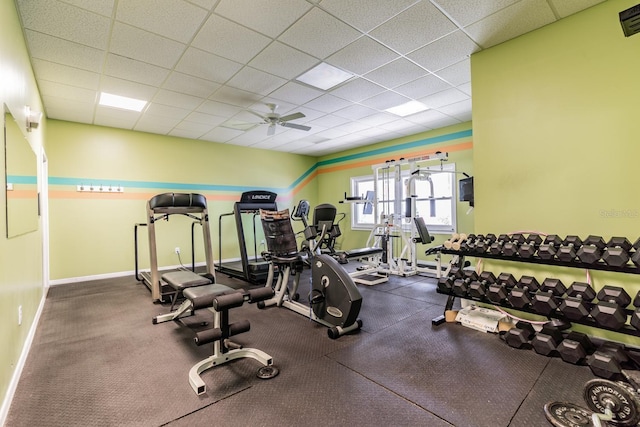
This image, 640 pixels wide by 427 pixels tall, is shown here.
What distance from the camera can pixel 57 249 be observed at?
507cm

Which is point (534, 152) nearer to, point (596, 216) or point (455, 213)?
point (596, 216)

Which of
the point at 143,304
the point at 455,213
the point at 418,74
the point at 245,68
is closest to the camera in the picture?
the point at 245,68

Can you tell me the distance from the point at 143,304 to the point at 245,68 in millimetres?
3258

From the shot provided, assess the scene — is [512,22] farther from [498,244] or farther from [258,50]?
[258,50]

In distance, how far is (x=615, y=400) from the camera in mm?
1611

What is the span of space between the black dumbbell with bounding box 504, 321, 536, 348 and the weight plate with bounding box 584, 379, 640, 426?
2.68ft

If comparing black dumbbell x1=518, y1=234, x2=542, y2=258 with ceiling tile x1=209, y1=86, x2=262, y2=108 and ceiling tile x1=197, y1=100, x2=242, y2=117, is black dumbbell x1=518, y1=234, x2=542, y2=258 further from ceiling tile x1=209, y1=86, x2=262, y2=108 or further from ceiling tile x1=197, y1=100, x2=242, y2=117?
ceiling tile x1=197, y1=100, x2=242, y2=117

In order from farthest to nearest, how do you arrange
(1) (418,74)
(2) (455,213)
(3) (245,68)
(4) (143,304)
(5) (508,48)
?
1. (2) (455,213)
2. (4) (143,304)
3. (1) (418,74)
4. (3) (245,68)
5. (5) (508,48)

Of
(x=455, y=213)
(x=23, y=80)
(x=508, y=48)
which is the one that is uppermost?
(x=508, y=48)

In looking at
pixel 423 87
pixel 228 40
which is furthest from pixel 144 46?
pixel 423 87

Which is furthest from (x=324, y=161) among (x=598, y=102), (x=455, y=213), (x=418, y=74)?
(x=598, y=102)

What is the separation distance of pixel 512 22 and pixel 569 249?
2.07 metres

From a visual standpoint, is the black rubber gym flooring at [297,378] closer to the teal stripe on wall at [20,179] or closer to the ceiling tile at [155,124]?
the teal stripe on wall at [20,179]

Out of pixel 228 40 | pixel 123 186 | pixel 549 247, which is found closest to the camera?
pixel 549 247
